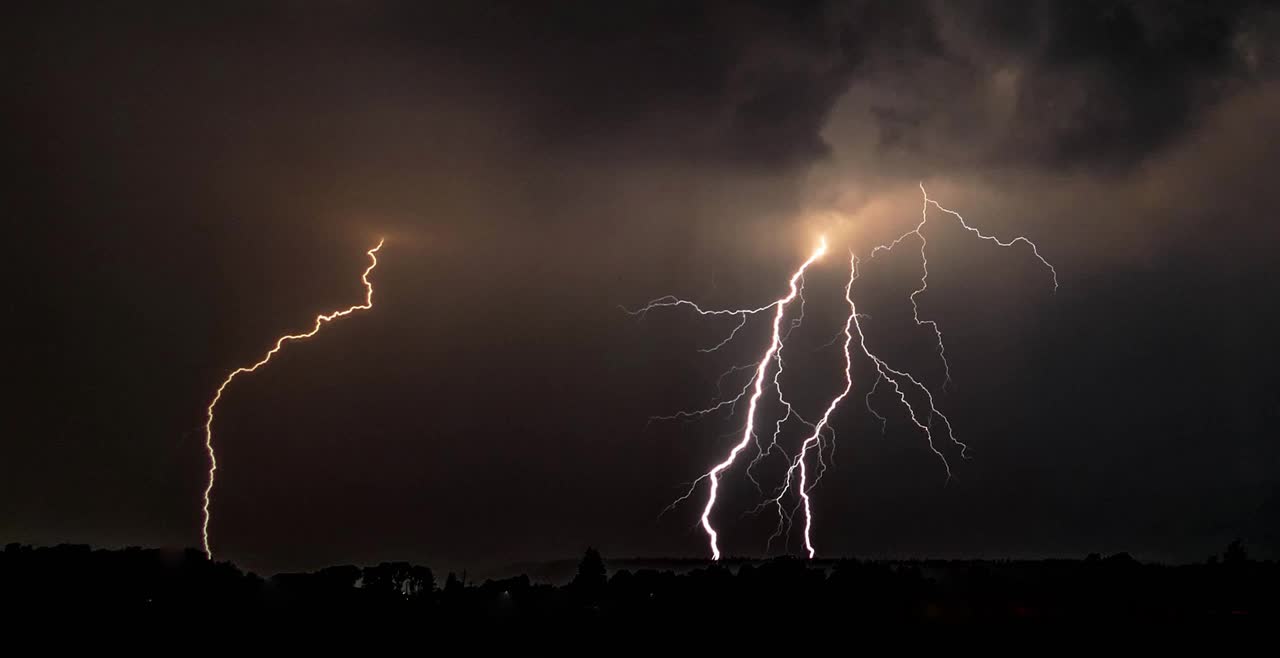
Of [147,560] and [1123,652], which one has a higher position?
[147,560]

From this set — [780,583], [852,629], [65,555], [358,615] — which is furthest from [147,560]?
[852,629]

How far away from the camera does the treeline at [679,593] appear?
128ft

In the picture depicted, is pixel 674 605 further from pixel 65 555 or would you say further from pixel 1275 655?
pixel 65 555

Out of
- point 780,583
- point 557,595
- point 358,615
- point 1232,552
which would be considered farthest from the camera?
point 1232,552

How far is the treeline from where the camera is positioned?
39.1 metres

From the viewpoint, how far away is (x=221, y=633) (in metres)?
34.1

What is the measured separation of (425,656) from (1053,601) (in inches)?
1041

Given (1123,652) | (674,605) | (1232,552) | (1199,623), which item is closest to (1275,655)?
(1123,652)

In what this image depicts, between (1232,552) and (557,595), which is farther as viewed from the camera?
(1232,552)

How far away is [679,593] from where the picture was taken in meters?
48.9

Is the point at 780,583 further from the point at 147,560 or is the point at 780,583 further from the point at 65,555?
the point at 65,555

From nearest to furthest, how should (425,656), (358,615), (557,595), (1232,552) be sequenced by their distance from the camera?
(425,656) → (358,615) → (557,595) → (1232,552)

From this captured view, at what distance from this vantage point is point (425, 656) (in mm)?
30859

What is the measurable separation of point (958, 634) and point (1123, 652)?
5.30 metres
